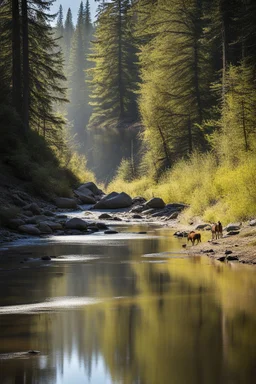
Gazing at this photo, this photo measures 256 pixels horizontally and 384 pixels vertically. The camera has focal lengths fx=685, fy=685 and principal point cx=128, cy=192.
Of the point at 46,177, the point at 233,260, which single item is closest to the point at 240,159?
the point at 46,177

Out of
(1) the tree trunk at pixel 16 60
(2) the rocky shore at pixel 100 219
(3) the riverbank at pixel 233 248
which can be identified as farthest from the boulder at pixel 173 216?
(1) the tree trunk at pixel 16 60

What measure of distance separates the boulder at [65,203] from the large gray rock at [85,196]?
4.12m

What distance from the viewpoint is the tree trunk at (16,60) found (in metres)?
37.7

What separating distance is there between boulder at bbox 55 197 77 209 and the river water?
1621 centimetres

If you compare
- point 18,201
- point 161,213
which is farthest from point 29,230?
point 161,213

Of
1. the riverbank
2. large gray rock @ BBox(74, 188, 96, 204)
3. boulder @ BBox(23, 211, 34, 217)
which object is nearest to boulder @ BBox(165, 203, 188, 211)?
large gray rock @ BBox(74, 188, 96, 204)

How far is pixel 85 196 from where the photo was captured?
3788 cm

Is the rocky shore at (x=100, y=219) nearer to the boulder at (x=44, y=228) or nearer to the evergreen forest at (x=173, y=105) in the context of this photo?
the boulder at (x=44, y=228)

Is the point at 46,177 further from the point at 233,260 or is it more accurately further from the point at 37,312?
the point at 37,312

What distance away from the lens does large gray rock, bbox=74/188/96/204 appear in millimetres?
37594

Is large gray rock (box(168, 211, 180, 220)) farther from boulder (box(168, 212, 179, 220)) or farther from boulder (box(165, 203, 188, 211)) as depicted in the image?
boulder (box(165, 203, 188, 211))

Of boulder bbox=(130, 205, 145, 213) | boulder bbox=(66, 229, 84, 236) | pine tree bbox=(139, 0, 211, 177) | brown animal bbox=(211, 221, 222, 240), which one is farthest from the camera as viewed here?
pine tree bbox=(139, 0, 211, 177)

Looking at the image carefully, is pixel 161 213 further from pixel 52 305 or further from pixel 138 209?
pixel 52 305

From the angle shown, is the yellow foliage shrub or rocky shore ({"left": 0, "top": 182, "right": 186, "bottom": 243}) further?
rocky shore ({"left": 0, "top": 182, "right": 186, "bottom": 243})
